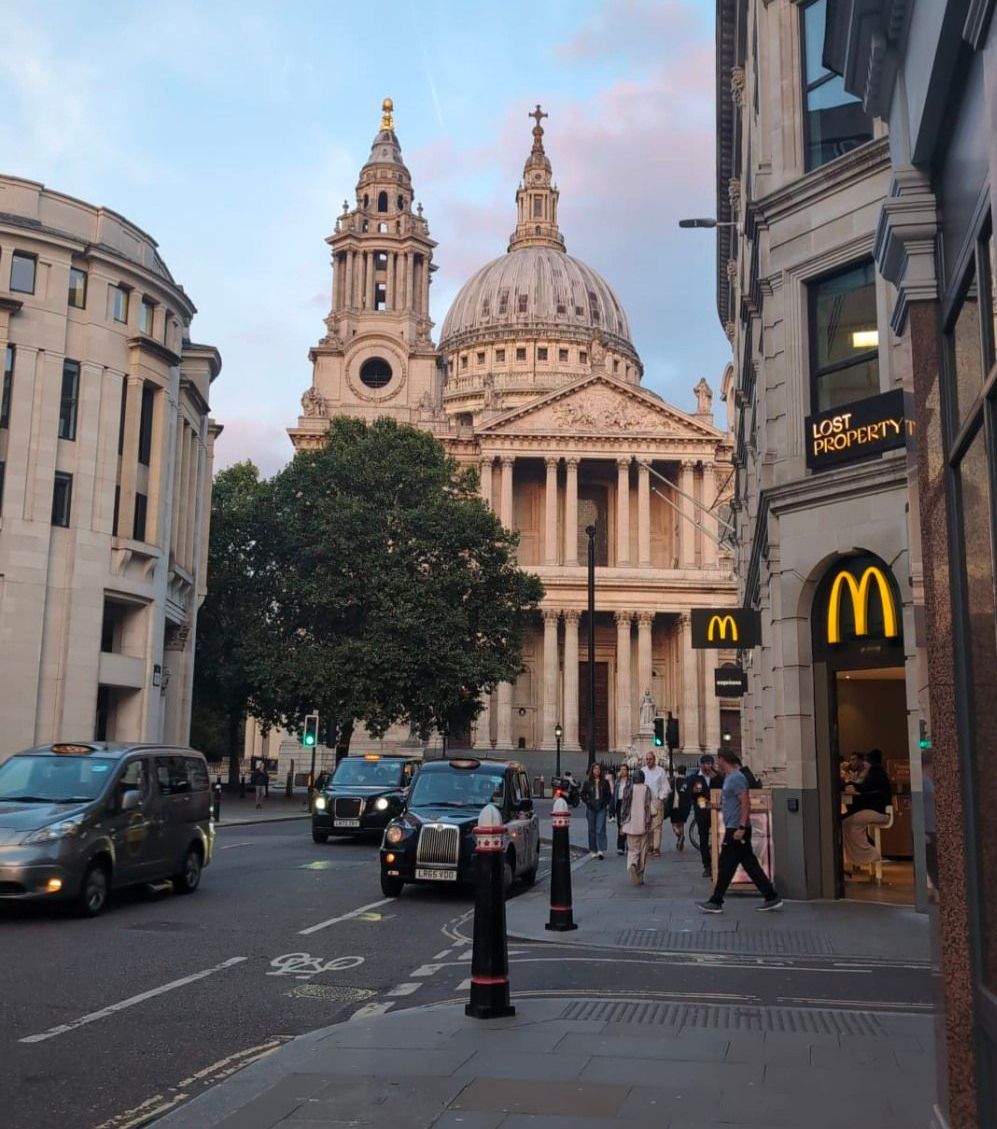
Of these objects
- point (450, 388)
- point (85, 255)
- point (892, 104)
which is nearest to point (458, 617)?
point (85, 255)

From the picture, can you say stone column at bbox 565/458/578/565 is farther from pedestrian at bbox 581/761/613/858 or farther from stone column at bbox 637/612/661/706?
pedestrian at bbox 581/761/613/858

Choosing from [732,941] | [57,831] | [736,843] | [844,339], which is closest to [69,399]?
[57,831]

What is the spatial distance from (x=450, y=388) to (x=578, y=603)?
44.3 metres

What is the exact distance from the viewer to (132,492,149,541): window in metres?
38.6

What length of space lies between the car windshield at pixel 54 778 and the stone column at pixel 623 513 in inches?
2655

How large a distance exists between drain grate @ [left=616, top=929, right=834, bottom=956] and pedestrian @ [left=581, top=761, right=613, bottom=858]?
10.3 m

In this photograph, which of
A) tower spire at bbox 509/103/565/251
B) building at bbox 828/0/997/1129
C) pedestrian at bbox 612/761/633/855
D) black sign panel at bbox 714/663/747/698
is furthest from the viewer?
tower spire at bbox 509/103/565/251

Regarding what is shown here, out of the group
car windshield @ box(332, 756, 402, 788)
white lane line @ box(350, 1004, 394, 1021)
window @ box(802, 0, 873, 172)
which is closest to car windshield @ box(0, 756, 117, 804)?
white lane line @ box(350, 1004, 394, 1021)

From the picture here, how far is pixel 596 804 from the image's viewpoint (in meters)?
23.6

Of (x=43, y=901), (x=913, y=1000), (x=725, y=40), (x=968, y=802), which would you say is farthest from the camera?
(x=725, y=40)

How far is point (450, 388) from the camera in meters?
118

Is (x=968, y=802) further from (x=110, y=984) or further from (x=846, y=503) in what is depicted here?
(x=846, y=503)

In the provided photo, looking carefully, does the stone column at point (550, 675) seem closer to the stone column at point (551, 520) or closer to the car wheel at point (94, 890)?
the stone column at point (551, 520)

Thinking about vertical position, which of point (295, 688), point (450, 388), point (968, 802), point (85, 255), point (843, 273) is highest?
point (450, 388)
